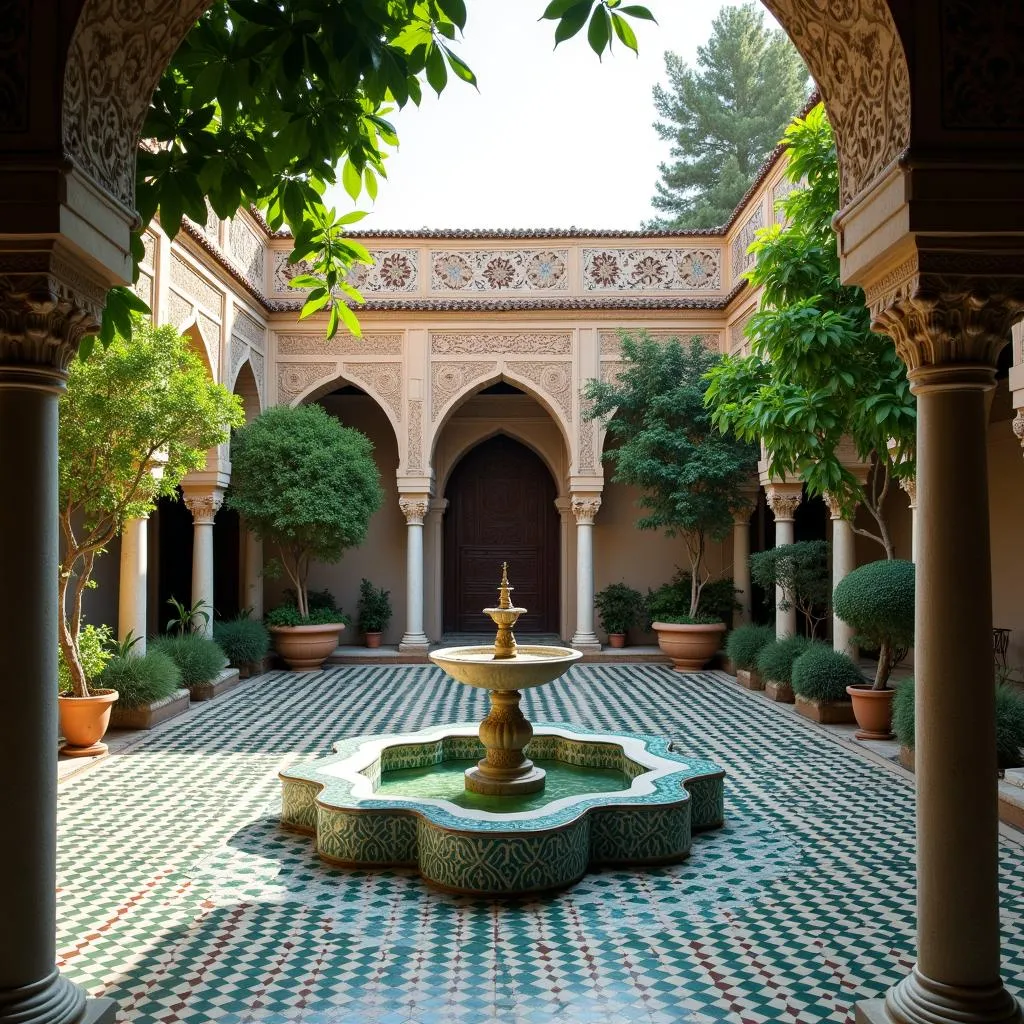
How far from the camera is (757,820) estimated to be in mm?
6270

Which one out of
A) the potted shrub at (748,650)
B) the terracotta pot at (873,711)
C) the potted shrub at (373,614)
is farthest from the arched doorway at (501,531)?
the terracotta pot at (873,711)

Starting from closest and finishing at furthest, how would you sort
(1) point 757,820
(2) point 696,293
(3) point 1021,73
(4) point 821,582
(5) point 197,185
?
(3) point 1021,73
(5) point 197,185
(1) point 757,820
(4) point 821,582
(2) point 696,293

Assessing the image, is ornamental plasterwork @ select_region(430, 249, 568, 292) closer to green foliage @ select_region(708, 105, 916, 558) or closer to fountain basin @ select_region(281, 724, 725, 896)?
green foliage @ select_region(708, 105, 916, 558)

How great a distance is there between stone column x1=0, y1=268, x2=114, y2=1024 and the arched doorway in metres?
15.3

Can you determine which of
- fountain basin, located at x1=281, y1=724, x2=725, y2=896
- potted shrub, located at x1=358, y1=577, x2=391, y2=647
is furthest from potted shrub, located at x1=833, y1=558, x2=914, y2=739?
potted shrub, located at x1=358, y1=577, x2=391, y2=647

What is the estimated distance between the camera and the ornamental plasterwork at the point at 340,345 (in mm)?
15000

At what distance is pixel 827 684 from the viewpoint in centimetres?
984

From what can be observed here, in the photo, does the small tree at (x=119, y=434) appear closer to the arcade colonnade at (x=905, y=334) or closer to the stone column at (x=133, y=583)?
the stone column at (x=133, y=583)

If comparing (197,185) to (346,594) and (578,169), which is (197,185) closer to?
(346,594)

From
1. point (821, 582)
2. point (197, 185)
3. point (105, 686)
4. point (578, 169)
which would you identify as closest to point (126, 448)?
point (105, 686)

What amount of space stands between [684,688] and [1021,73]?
10.1 meters

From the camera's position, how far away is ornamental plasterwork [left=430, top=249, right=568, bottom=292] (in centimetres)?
1514

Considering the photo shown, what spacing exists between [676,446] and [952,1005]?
425 inches

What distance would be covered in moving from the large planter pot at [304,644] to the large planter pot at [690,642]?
15.9 ft
